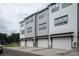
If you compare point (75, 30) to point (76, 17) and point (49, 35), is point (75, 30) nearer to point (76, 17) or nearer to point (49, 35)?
point (76, 17)

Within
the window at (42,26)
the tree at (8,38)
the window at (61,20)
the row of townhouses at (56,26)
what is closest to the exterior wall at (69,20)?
the row of townhouses at (56,26)

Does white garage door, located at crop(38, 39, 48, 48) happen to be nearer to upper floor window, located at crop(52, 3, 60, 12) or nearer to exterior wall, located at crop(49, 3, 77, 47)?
exterior wall, located at crop(49, 3, 77, 47)

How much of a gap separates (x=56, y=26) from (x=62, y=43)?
3.69 metres

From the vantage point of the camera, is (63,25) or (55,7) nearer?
(63,25)

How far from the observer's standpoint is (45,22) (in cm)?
4047

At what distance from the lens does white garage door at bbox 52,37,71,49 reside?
99.9 ft

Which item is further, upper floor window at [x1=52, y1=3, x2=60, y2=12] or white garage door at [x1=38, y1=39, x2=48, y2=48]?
white garage door at [x1=38, y1=39, x2=48, y2=48]

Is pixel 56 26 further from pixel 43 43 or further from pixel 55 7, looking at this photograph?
pixel 43 43

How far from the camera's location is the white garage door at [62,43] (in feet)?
99.9

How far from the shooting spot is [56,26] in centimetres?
3438

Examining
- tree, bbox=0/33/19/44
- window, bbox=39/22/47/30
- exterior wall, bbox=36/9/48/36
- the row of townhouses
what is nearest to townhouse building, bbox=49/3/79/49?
the row of townhouses

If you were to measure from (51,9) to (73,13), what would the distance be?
827 centimetres

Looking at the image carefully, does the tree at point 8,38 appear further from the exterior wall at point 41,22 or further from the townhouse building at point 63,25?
the townhouse building at point 63,25

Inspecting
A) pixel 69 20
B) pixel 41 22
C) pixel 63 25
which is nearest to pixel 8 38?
pixel 41 22
